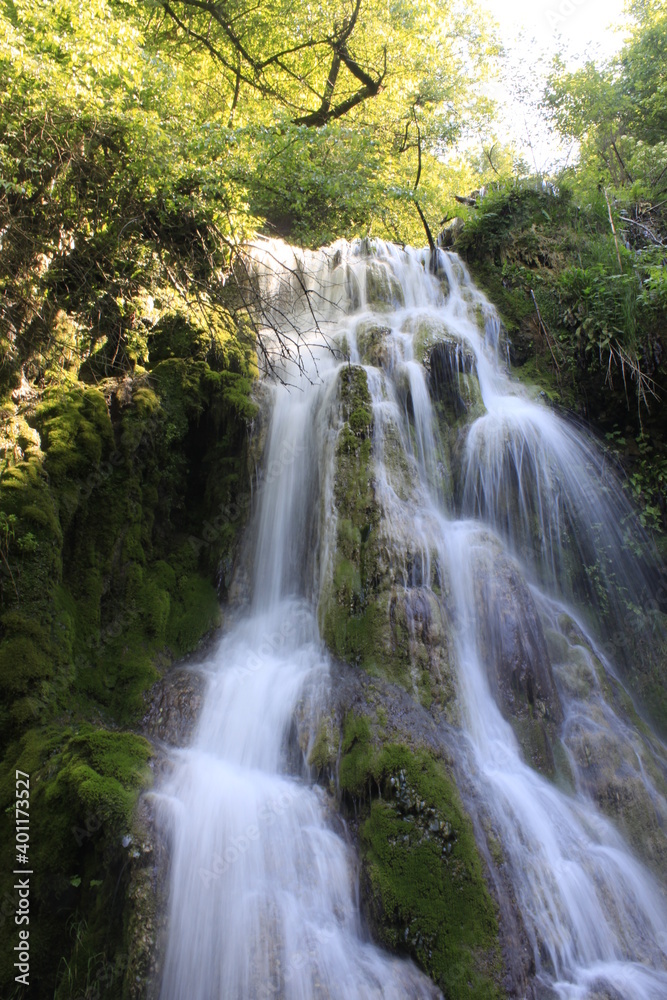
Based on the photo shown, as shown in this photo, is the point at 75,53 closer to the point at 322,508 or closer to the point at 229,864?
the point at 322,508

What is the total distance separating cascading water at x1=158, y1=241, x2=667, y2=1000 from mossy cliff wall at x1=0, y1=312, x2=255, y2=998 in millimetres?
433

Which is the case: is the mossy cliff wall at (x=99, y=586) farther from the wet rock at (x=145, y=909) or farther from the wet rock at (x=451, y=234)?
the wet rock at (x=451, y=234)

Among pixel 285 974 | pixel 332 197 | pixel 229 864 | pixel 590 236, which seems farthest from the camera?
pixel 590 236

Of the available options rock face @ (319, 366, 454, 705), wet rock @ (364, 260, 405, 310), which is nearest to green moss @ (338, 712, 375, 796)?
rock face @ (319, 366, 454, 705)

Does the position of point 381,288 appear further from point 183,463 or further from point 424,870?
point 424,870

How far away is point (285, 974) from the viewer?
3.03 m

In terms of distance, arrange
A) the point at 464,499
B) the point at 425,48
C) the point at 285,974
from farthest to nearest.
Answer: the point at 425,48
the point at 464,499
the point at 285,974

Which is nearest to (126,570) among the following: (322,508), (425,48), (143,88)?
(322,508)

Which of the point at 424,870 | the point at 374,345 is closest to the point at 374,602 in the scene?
the point at 424,870

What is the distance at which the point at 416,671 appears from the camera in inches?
191

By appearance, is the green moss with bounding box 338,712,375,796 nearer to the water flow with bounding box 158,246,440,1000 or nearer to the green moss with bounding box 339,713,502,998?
the green moss with bounding box 339,713,502,998

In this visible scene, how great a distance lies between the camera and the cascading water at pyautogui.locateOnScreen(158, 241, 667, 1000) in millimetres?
3307

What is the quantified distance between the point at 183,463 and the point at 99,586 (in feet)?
7.40

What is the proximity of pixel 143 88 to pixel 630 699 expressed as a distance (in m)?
8.76
